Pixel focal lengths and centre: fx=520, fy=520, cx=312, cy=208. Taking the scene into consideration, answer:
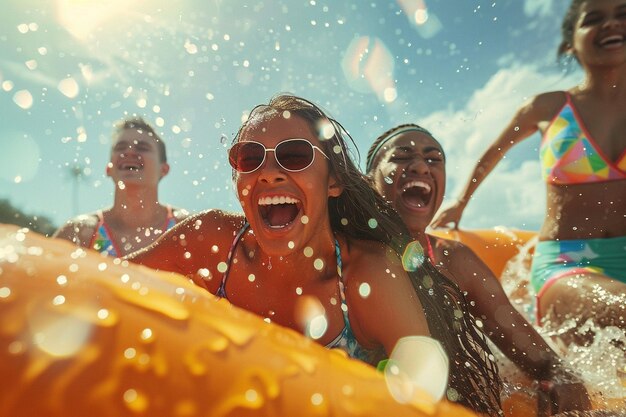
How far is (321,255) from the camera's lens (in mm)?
1981

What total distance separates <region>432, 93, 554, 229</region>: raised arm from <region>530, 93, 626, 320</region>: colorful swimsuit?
0.60 ft

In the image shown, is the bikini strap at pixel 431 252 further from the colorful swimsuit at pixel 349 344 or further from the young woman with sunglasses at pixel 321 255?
the colorful swimsuit at pixel 349 344

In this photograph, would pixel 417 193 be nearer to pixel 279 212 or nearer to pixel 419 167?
pixel 419 167

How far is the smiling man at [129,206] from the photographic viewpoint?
393 centimetres

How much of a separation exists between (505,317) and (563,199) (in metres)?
0.84

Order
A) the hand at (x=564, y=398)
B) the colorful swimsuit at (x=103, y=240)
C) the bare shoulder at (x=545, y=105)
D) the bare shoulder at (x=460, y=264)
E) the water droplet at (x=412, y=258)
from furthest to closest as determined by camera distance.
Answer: the colorful swimsuit at (x=103, y=240)
the bare shoulder at (x=545, y=105)
the bare shoulder at (x=460, y=264)
the hand at (x=564, y=398)
the water droplet at (x=412, y=258)

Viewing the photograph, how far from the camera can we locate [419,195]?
2.86 m

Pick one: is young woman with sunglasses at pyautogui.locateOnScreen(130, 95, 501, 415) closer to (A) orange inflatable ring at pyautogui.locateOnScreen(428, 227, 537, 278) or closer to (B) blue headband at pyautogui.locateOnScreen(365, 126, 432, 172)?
(B) blue headband at pyautogui.locateOnScreen(365, 126, 432, 172)

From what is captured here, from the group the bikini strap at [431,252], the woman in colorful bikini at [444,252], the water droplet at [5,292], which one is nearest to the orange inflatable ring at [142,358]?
the water droplet at [5,292]

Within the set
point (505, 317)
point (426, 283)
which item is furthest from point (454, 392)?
point (505, 317)

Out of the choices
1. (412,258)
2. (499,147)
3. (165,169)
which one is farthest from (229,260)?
(165,169)

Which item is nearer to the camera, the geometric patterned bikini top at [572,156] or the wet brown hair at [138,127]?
the geometric patterned bikini top at [572,156]

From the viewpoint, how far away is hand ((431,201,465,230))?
3.63 m

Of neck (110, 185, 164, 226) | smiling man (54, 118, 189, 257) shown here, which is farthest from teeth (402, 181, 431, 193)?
neck (110, 185, 164, 226)
